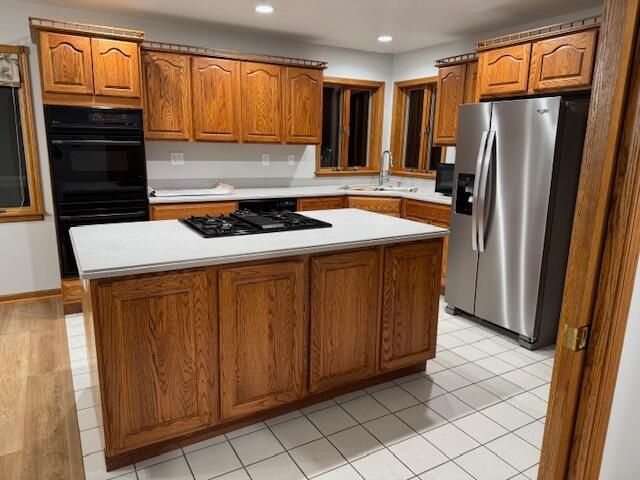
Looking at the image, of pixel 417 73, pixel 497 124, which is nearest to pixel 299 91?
pixel 417 73

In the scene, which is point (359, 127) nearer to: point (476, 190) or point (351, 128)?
point (351, 128)

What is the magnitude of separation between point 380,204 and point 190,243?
9.53 feet

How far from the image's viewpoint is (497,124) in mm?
3209

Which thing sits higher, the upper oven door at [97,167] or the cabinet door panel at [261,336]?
the upper oven door at [97,167]

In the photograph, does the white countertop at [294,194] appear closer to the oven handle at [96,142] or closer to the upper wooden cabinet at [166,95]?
the oven handle at [96,142]

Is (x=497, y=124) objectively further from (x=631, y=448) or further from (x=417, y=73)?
(x=631, y=448)

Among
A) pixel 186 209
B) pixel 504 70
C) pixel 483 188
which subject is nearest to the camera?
pixel 483 188

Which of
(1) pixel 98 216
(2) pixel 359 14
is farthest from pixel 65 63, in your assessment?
(2) pixel 359 14

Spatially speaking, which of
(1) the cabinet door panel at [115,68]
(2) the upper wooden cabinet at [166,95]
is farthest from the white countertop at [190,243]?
(2) the upper wooden cabinet at [166,95]

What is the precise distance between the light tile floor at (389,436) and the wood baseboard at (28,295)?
4.80ft

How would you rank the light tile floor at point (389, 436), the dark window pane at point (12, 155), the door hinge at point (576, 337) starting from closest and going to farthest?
the door hinge at point (576, 337), the light tile floor at point (389, 436), the dark window pane at point (12, 155)

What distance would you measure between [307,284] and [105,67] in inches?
101

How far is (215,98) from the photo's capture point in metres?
4.16

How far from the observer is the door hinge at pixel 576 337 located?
1.01m
